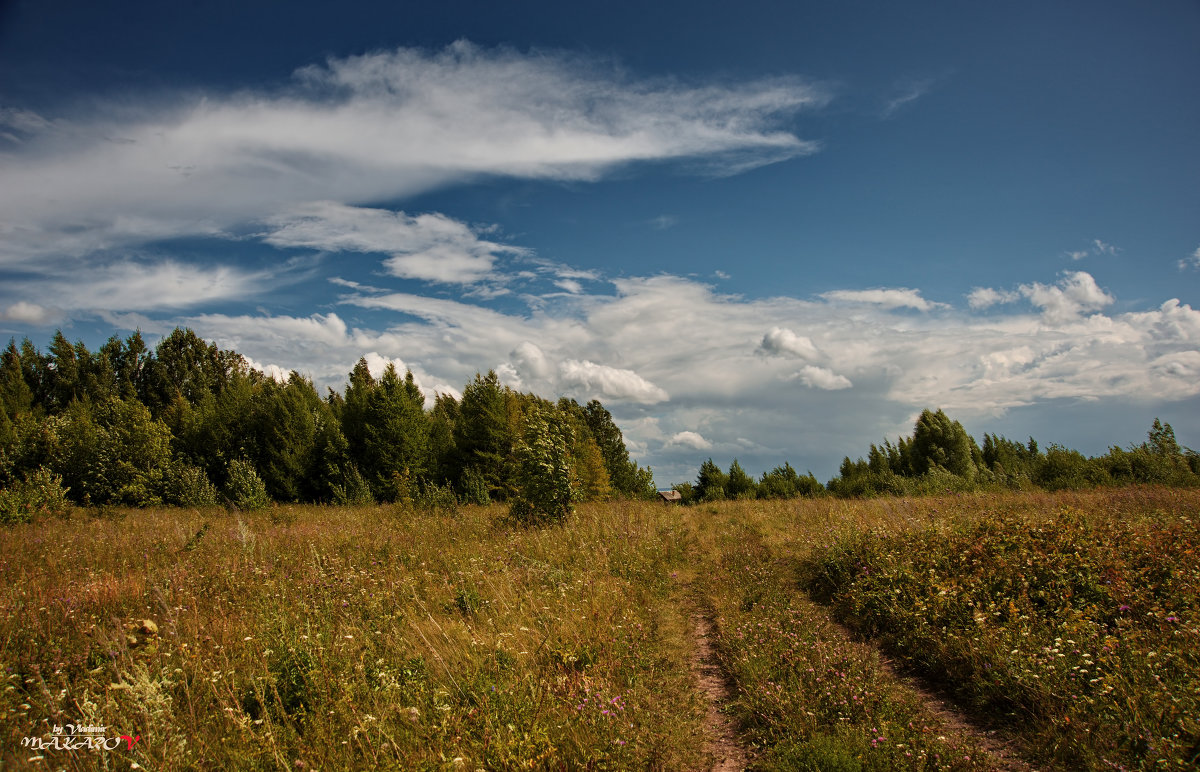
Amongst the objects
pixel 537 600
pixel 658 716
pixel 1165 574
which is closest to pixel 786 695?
pixel 658 716

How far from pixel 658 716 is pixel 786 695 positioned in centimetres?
126

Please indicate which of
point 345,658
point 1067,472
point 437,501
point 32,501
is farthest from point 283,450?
point 1067,472

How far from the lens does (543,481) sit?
13281 mm

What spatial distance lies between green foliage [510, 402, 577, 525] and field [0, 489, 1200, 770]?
9.91 ft

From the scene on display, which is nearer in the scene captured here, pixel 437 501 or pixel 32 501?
pixel 437 501

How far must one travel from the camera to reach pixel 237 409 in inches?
1463

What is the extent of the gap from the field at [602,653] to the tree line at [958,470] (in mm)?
14874

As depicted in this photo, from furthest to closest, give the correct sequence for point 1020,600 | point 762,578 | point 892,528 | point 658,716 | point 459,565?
1. point 892,528
2. point 762,578
3. point 459,565
4. point 1020,600
5. point 658,716

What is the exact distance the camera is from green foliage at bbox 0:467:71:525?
1529 cm

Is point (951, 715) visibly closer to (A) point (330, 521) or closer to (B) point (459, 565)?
(B) point (459, 565)

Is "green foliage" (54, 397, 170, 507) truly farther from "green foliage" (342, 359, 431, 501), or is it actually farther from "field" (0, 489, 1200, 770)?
"field" (0, 489, 1200, 770)

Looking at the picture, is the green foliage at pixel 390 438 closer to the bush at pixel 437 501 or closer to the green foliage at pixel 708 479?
the bush at pixel 437 501

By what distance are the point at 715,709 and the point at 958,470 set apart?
119 feet

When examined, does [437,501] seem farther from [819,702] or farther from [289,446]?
[289,446]
